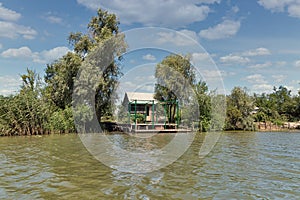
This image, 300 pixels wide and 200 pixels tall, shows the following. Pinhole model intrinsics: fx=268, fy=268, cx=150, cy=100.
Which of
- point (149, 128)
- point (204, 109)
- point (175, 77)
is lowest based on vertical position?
point (149, 128)

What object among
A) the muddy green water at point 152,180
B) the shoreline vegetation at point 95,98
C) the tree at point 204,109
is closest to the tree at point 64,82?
the shoreline vegetation at point 95,98

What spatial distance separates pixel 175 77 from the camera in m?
33.2

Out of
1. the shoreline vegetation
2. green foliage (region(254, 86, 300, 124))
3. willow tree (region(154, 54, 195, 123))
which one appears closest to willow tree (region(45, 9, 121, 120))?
the shoreline vegetation

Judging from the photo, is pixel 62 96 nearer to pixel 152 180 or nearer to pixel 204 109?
pixel 204 109

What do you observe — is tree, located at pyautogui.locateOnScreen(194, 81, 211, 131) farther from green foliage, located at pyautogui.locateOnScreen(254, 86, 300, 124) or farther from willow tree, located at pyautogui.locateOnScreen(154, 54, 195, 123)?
green foliage, located at pyautogui.locateOnScreen(254, 86, 300, 124)

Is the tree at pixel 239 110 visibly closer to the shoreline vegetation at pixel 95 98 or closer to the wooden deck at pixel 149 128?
the shoreline vegetation at pixel 95 98

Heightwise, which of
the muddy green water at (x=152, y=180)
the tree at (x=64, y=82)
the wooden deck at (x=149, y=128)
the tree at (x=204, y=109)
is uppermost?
the tree at (x=64, y=82)

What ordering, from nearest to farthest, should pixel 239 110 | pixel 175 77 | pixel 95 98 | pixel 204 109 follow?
1. pixel 95 98
2. pixel 204 109
3. pixel 175 77
4. pixel 239 110

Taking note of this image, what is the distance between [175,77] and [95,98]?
35.9ft

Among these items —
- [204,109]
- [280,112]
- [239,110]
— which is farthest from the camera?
[280,112]

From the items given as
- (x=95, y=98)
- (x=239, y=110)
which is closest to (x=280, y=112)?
(x=239, y=110)

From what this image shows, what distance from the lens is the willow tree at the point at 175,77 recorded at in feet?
108

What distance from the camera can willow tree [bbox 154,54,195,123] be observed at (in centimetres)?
3278

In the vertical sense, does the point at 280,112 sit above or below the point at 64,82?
below
